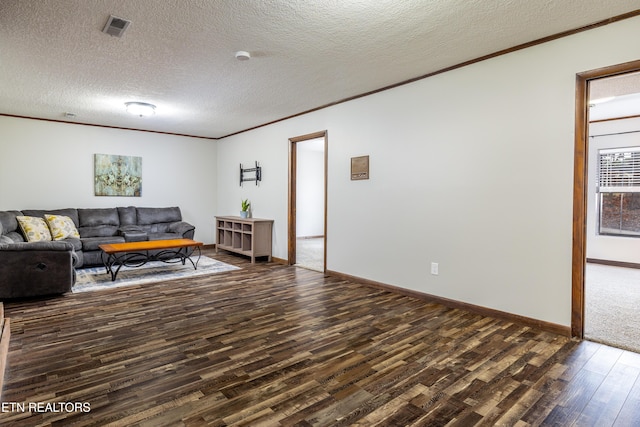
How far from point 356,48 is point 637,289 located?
4500mm

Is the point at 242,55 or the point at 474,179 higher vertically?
the point at 242,55

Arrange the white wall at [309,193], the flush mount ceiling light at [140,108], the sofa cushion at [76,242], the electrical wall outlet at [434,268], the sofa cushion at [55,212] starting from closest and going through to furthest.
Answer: the electrical wall outlet at [434,268], the flush mount ceiling light at [140,108], the sofa cushion at [76,242], the sofa cushion at [55,212], the white wall at [309,193]

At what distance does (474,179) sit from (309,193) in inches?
260

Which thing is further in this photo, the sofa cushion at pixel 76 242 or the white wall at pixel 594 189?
the white wall at pixel 594 189

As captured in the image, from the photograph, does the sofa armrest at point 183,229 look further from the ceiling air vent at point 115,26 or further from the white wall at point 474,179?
the ceiling air vent at point 115,26

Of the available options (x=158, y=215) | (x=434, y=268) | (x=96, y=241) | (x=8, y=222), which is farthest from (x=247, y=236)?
(x=434, y=268)

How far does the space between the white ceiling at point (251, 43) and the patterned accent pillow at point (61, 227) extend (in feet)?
5.91

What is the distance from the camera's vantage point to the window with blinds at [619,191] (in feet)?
19.0

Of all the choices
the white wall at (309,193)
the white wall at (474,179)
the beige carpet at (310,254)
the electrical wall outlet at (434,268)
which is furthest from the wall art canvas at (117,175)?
the electrical wall outlet at (434,268)

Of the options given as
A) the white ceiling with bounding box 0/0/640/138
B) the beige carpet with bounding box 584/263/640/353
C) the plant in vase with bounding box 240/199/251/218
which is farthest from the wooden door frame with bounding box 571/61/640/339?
the plant in vase with bounding box 240/199/251/218

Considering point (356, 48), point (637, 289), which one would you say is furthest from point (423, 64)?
point (637, 289)

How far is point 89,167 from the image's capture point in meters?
6.58

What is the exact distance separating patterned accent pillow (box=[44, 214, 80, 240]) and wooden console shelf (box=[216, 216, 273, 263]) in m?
2.42

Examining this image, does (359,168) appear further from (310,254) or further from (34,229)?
(34,229)
